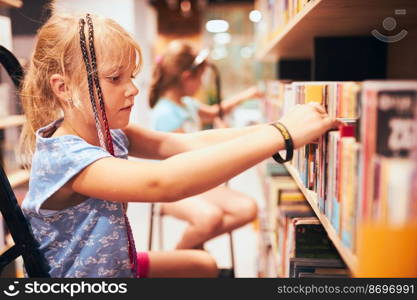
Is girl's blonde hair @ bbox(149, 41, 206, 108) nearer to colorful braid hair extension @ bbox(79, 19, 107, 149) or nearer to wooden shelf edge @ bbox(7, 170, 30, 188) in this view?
wooden shelf edge @ bbox(7, 170, 30, 188)

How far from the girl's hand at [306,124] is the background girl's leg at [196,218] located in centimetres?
117

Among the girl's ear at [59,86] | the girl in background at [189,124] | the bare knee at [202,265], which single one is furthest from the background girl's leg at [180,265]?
the girl in background at [189,124]

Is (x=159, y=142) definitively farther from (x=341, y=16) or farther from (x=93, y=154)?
(x=341, y=16)

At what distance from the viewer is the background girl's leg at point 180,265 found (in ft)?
4.18

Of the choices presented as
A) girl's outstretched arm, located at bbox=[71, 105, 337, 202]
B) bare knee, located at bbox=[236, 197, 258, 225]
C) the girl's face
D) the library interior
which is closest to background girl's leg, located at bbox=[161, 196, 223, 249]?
bare knee, located at bbox=[236, 197, 258, 225]

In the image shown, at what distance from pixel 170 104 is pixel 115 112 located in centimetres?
113

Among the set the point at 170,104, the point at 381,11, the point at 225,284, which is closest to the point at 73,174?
the point at 225,284

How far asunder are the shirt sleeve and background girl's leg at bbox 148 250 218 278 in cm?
36

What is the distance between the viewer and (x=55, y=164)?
100 cm

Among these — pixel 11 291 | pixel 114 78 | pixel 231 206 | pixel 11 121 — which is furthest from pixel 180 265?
pixel 11 121

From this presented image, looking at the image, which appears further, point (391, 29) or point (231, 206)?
point (231, 206)

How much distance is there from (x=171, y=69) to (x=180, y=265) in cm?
135

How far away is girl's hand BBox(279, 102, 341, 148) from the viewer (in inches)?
35.6

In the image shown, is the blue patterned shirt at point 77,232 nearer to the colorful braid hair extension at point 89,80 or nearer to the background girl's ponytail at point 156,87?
the colorful braid hair extension at point 89,80
